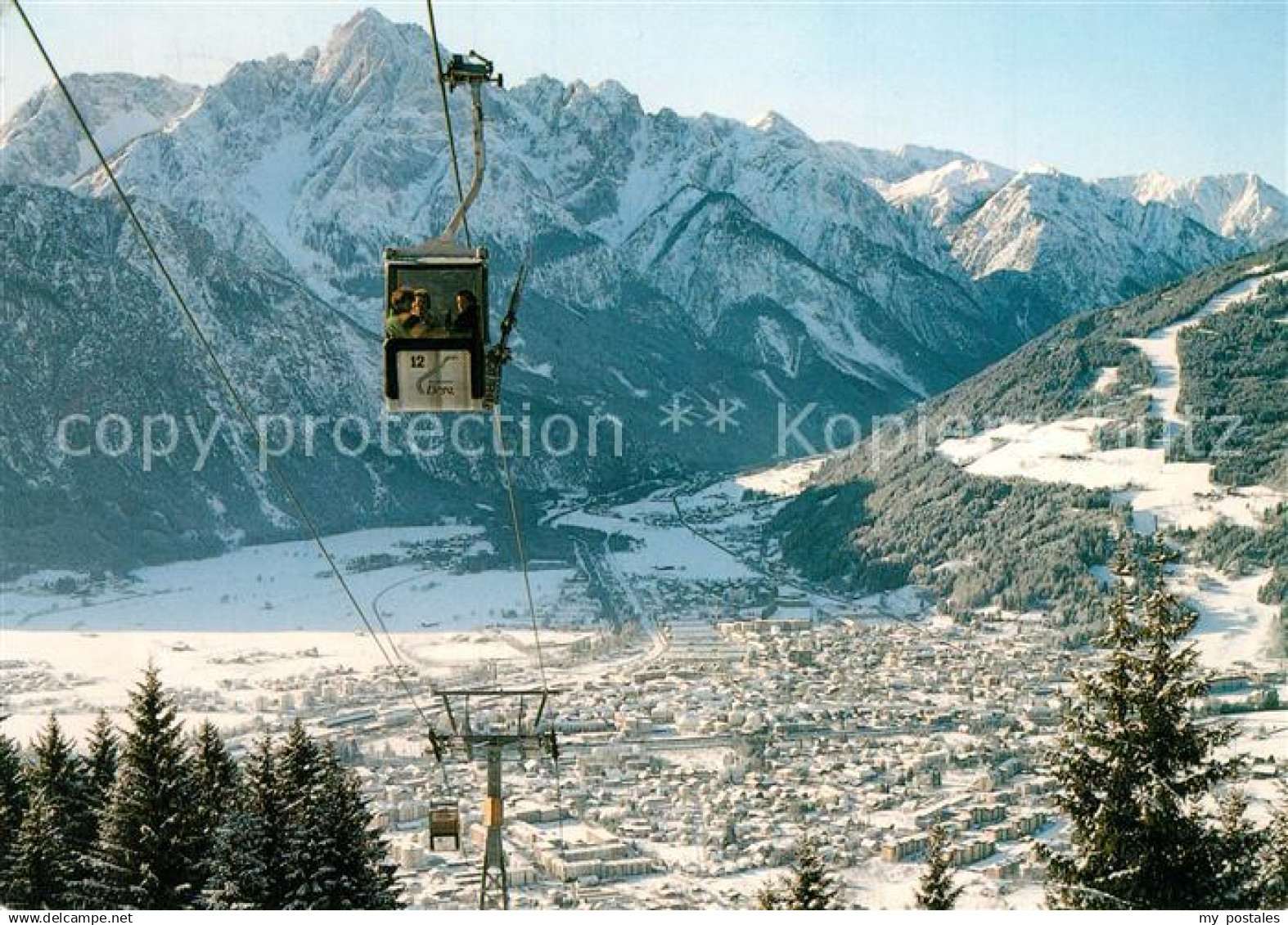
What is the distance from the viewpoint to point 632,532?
140 metres

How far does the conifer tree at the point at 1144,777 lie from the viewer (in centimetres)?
1493

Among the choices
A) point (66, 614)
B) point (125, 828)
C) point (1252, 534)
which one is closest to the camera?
point (125, 828)

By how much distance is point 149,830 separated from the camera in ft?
67.7

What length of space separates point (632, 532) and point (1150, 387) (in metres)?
54.0

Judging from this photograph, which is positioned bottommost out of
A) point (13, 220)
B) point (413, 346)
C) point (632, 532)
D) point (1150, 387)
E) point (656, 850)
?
point (656, 850)

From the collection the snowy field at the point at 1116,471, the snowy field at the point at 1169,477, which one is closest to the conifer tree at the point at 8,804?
the snowy field at the point at 1169,477

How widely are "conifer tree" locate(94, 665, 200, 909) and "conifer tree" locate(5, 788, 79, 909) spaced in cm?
103

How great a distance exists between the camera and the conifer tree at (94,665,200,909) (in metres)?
20.4

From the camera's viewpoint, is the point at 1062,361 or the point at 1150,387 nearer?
the point at 1150,387

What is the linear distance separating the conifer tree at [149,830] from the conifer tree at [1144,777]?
13.7 m

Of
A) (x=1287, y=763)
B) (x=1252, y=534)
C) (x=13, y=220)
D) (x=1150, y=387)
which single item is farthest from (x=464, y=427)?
(x=1287, y=763)

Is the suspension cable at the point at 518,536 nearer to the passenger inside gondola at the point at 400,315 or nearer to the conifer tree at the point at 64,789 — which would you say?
the passenger inside gondola at the point at 400,315

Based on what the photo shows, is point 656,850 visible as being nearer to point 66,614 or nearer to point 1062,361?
point 66,614

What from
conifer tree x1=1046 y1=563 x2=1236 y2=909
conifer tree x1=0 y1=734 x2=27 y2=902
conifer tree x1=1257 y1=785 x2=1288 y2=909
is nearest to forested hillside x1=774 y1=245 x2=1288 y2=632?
conifer tree x1=1257 y1=785 x2=1288 y2=909
